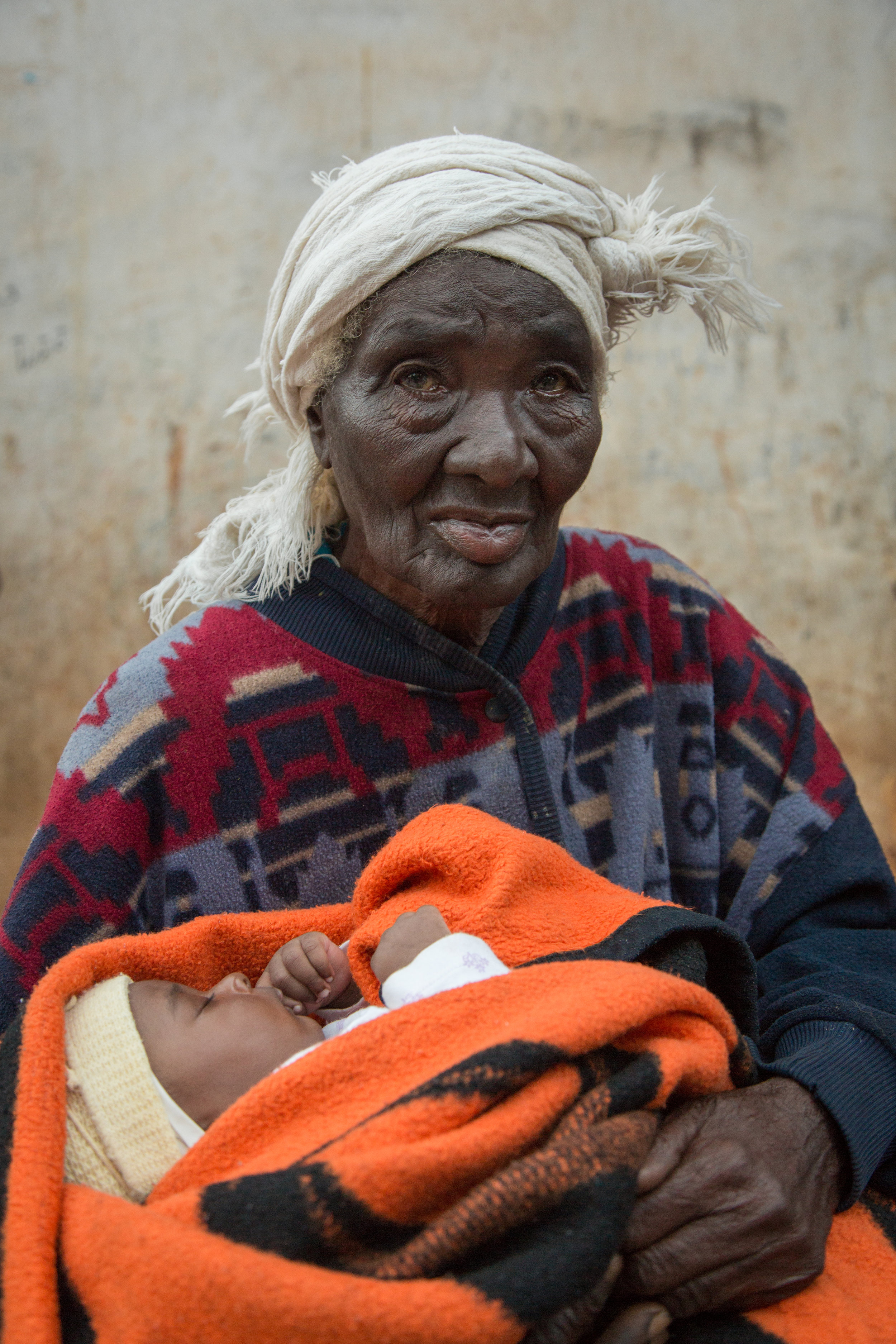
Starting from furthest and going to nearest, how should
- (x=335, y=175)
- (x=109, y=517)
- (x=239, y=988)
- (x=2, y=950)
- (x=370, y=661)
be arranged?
1. (x=109, y=517)
2. (x=335, y=175)
3. (x=370, y=661)
4. (x=2, y=950)
5. (x=239, y=988)

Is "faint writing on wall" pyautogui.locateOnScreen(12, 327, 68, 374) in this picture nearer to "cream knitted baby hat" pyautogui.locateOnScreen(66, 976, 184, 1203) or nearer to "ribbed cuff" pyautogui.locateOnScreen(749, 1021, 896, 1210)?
"cream knitted baby hat" pyautogui.locateOnScreen(66, 976, 184, 1203)

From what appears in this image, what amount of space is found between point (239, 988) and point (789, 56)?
3.27 m

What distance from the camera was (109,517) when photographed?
3.27m

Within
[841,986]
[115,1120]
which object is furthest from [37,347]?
[841,986]

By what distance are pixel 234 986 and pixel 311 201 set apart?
8.70 feet

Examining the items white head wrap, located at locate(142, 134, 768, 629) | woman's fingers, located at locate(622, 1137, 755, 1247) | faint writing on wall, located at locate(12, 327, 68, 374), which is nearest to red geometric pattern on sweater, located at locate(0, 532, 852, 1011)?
white head wrap, located at locate(142, 134, 768, 629)

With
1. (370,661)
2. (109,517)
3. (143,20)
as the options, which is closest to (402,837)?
(370,661)

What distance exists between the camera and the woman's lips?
1.57 metres

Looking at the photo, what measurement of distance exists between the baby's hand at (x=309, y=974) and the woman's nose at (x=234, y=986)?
0.10 feet

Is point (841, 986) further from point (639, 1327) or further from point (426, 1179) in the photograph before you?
point (426, 1179)

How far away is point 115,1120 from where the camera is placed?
1135mm

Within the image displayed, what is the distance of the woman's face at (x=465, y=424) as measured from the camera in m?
1.52

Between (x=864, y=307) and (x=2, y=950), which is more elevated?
(x=864, y=307)

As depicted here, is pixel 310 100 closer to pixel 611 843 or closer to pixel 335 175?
pixel 335 175
